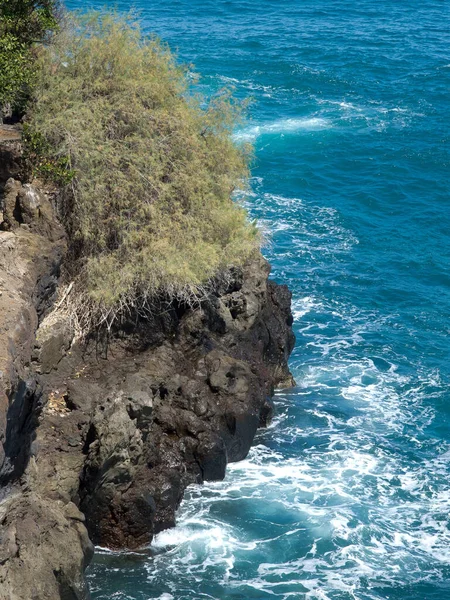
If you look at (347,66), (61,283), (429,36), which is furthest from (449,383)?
(429,36)

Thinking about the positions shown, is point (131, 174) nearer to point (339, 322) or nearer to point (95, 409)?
point (95, 409)

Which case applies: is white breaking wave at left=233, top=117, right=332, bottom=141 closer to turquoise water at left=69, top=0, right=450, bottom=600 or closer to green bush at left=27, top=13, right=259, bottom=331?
turquoise water at left=69, top=0, right=450, bottom=600

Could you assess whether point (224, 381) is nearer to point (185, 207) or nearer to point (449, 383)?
point (185, 207)

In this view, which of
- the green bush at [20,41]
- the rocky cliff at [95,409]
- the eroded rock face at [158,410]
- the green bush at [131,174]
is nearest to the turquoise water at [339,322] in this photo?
the eroded rock face at [158,410]

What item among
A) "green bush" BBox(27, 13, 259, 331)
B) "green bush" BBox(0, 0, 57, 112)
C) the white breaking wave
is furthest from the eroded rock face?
the white breaking wave

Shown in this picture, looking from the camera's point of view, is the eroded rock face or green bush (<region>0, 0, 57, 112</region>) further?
green bush (<region>0, 0, 57, 112</region>)
